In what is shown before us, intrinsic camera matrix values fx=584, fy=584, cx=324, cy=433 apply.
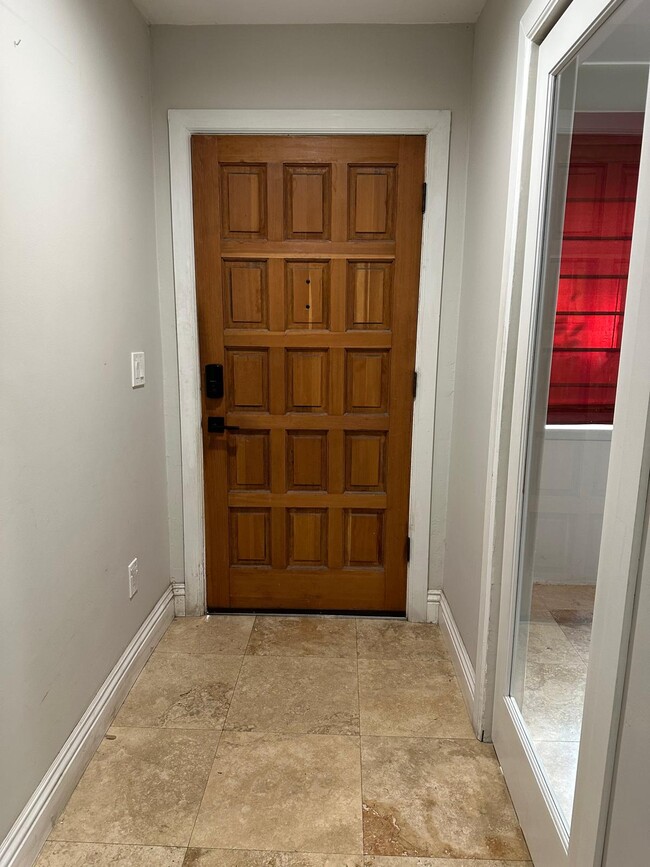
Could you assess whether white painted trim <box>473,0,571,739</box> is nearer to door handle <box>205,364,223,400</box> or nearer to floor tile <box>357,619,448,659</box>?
floor tile <box>357,619,448,659</box>

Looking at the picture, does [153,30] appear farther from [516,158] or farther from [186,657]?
[186,657]

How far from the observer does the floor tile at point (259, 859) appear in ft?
4.82

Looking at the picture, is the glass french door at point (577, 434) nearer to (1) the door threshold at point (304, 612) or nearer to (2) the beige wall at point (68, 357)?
(1) the door threshold at point (304, 612)

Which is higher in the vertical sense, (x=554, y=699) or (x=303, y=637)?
(x=554, y=699)

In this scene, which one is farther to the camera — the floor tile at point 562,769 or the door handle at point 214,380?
the door handle at point 214,380

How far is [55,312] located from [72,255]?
0.21 metres

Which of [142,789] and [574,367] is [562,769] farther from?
[142,789]

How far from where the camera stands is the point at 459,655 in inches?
88.7

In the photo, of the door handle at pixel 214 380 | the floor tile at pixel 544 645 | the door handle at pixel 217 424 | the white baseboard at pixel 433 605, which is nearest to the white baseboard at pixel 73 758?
the door handle at pixel 217 424

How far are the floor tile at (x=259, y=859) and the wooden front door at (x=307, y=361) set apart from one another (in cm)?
130

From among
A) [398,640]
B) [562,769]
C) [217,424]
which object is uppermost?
[217,424]

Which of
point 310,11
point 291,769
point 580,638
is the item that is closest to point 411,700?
Result: point 291,769

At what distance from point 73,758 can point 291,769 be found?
644mm

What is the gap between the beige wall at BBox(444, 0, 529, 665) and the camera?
6.04 ft
